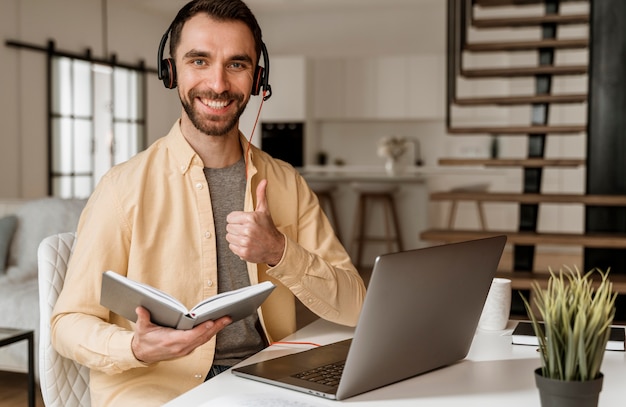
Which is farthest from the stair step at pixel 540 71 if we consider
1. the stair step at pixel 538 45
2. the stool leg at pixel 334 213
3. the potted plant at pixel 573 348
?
the potted plant at pixel 573 348

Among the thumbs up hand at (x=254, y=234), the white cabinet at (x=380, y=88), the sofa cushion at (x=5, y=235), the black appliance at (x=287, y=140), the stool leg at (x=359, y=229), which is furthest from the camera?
the black appliance at (x=287, y=140)

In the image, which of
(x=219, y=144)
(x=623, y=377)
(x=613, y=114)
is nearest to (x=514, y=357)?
(x=623, y=377)

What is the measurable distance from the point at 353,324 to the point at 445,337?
46 centimetres

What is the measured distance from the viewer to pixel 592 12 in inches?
175

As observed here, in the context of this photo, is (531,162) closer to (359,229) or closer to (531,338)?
(359,229)

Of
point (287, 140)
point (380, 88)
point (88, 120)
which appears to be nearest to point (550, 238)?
point (88, 120)

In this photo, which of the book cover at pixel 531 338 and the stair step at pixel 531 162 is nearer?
the book cover at pixel 531 338

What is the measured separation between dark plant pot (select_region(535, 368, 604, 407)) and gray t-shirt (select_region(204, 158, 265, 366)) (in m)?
0.90

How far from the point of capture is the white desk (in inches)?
46.9

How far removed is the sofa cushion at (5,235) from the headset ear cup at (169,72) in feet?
9.58

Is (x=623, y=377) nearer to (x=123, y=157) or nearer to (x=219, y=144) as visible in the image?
(x=219, y=144)

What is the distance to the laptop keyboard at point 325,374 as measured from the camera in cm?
128

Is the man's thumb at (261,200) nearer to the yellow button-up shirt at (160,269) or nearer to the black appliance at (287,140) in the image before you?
the yellow button-up shirt at (160,269)

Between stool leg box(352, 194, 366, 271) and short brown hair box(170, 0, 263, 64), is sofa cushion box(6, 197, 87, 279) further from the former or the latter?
stool leg box(352, 194, 366, 271)
